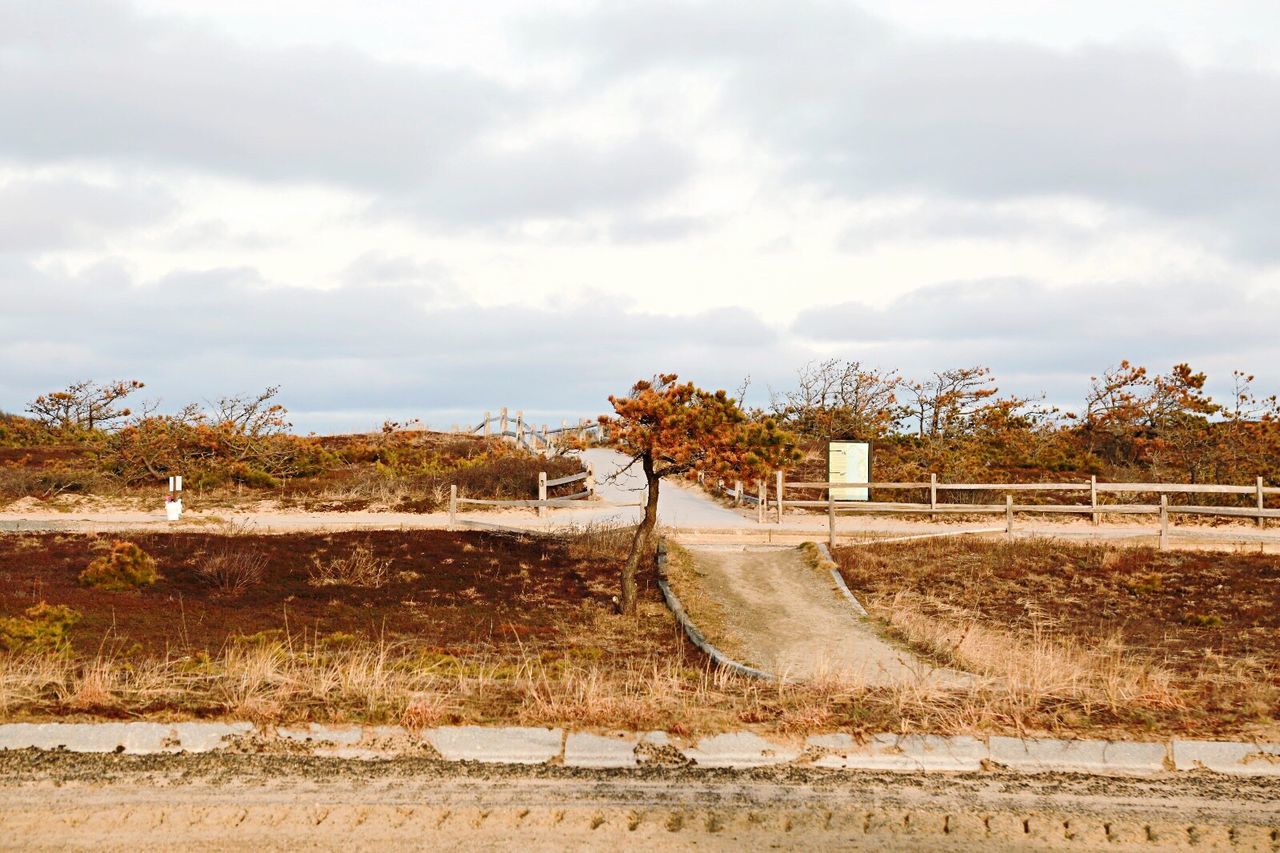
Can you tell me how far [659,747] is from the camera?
285 inches

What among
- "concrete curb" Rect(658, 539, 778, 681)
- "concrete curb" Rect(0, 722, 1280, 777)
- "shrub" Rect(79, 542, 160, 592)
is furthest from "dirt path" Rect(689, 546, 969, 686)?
"shrub" Rect(79, 542, 160, 592)

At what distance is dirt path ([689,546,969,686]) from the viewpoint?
36.7ft

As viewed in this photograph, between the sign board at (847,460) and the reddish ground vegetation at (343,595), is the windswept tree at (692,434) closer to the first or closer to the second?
the reddish ground vegetation at (343,595)

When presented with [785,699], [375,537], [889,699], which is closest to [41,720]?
[785,699]

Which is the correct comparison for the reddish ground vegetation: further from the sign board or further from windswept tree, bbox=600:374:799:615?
the sign board

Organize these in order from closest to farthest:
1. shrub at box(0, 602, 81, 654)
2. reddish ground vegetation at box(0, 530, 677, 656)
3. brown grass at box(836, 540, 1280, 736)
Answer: brown grass at box(836, 540, 1280, 736) → shrub at box(0, 602, 81, 654) → reddish ground vegetation at box(0, 530, 677, 656)

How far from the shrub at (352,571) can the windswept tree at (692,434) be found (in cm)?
411

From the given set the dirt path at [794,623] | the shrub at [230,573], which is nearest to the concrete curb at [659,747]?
the dirt path at [794,623]

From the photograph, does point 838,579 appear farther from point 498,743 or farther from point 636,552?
point 498,743

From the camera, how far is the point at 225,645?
10859 millimetres

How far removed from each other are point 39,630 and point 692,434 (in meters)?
8.85

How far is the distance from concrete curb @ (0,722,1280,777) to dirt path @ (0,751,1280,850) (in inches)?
7.8

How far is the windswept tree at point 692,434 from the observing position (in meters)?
15.2

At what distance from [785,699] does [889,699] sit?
2.83ft
